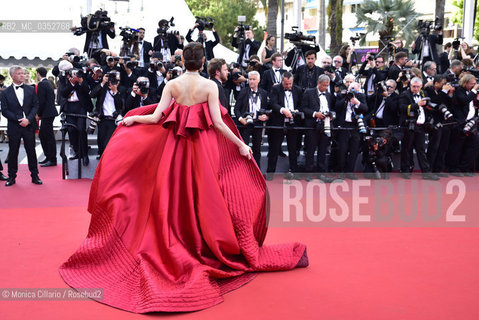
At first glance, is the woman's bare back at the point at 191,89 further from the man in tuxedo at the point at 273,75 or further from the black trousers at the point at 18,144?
the man in tuxedo at the point at 273,75

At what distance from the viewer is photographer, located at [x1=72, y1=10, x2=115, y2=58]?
38.9 ft

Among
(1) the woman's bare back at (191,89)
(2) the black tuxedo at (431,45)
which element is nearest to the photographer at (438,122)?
(2) the black tuxedo at (431,45)

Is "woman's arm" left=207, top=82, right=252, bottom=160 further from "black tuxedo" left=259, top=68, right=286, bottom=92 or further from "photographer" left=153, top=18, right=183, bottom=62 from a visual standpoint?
"photographer" left=153, top=18, right=183, bottom=62

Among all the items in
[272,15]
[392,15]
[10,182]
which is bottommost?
[10,182]

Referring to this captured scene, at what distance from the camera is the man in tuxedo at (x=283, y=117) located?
8.95m

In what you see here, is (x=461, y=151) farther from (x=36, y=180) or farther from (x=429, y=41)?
(x=36, y=180)

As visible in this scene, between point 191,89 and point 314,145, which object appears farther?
point 314,145

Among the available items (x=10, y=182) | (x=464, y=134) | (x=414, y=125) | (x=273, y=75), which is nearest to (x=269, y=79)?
(x=273, y=75)

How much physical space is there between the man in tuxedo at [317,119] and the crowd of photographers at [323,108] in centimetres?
2

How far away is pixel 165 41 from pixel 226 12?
26472 mm

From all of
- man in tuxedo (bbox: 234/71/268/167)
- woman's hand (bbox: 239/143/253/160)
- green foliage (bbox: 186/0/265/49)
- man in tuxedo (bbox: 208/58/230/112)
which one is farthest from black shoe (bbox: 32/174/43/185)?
green foliage (bbox: 186/0/265/49)

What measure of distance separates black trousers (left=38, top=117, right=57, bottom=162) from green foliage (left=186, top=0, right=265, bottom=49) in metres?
27.7

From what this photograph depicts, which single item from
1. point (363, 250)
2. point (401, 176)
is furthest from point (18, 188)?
point (401, 176)

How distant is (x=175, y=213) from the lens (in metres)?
4.43
